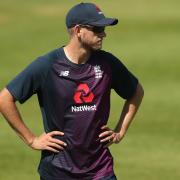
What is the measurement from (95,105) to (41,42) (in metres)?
10.8

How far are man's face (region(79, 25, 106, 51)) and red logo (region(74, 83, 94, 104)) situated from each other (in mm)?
370

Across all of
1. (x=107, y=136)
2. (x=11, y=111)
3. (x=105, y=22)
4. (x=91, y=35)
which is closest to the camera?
(x=105, y=22)

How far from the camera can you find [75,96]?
25.0ft

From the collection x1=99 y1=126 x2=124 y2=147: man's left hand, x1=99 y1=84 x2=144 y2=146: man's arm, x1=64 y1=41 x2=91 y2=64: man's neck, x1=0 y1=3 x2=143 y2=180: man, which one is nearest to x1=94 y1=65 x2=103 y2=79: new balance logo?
x1=0 y1=3 x2=143 y2=180: man

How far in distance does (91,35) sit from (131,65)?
28.5ft

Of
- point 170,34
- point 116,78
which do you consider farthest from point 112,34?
point 116,78

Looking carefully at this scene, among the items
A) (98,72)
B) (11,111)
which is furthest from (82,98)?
(11,111)

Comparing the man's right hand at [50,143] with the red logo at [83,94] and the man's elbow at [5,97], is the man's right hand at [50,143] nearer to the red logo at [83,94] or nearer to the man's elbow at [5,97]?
the red logo at [83,94]

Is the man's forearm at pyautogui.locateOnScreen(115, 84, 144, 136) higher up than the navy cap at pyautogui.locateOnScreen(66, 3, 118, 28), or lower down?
lower down

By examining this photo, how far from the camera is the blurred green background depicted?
11414 mm

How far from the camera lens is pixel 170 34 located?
18359mm

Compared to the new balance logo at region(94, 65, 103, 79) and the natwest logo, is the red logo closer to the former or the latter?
→ the natwest logo

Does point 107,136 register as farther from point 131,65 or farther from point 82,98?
point 131,65

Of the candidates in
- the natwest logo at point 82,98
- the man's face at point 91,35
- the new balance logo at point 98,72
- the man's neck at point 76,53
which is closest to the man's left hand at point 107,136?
the natwest logo at point 82,98
